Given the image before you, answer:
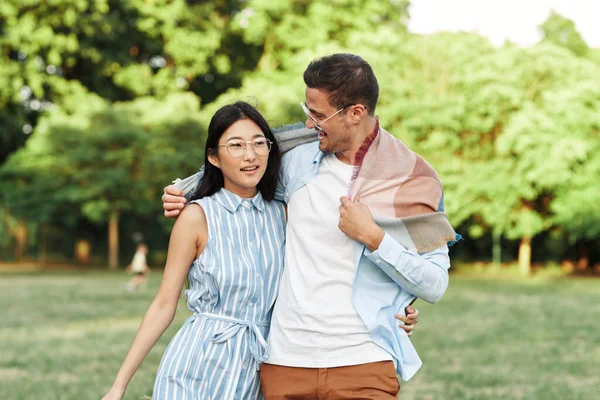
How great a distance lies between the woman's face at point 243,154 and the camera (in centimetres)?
338

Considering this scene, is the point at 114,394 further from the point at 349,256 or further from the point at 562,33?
the point at 562,33

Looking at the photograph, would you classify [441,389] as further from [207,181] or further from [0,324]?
[0,324]

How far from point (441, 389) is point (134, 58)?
32935 millimetres

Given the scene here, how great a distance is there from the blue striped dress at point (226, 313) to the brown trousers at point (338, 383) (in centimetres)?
15

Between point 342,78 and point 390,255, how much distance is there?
71 centimetres

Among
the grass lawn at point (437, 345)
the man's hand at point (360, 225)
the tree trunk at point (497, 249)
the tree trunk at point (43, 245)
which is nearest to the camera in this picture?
the man's hand at point (360, 225)

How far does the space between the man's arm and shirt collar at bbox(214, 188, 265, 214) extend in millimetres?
409

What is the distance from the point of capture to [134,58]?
39344 mm

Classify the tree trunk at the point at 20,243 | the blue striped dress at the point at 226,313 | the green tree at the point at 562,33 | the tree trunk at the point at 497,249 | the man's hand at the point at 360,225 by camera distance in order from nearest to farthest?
the man's hand at the point at 360,225 < the blue striped dress at the point at 226,313 < the tree trunk at the point at 497,249 < the tree trunk at the point at 20,243 < the green tree at the point at 562,33

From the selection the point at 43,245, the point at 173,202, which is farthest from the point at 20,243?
the point at 173,202

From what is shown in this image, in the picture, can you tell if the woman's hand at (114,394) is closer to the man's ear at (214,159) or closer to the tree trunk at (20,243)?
the man's ear at (214,159)

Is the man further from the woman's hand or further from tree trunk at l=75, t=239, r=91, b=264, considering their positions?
tree trunk at l=75, t=239, r=91, b=264

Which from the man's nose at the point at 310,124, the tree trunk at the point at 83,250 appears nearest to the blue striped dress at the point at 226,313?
the man's nose at the point at 310,124

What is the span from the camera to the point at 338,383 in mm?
3174
